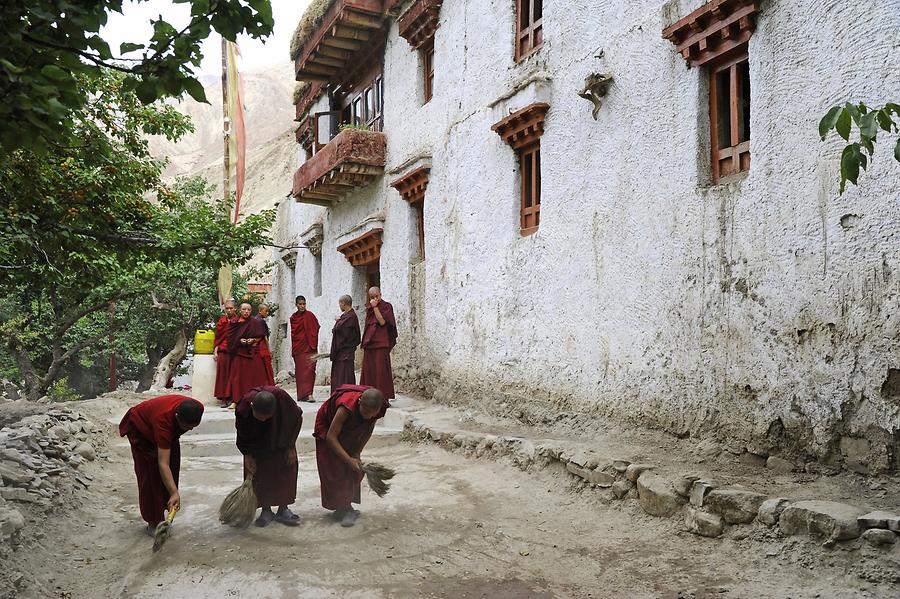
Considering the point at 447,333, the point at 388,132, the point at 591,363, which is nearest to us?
the point at 591,363

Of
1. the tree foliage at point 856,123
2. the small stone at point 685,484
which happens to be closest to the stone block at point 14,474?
the small stone at point 685,484

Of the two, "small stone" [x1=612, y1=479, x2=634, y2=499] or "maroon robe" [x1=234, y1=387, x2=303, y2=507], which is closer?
"maroon robe" [x1=234, y1=387, x2=303, y2=507]

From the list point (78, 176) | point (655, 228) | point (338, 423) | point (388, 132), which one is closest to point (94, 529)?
point (338, 423)

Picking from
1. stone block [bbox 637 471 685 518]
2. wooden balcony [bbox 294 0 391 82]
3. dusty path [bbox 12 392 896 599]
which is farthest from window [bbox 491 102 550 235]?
wooden balcony [bbox 294 0 391 82]

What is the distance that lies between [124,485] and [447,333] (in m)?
4.12

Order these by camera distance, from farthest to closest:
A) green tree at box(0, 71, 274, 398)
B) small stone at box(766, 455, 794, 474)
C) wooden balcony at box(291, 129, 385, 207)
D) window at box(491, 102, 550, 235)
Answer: wooden balcony at box(291, 129, 385, 207) → window at box(491, 102, 550, 235) → green tree at box(0, 71, 274, 398) → small stone at box(766, 455, 794, 474)

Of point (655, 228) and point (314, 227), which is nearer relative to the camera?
point (655, 228)

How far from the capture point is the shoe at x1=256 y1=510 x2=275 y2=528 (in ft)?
13.9

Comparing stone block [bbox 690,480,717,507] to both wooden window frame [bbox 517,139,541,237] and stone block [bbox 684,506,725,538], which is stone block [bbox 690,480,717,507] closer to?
stone block [bbox 684,506,725,538]

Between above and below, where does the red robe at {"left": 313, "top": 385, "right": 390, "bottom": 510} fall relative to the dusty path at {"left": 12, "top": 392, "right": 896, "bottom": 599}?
above

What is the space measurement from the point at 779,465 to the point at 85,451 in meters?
5.49

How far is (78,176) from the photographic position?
18.6 feet

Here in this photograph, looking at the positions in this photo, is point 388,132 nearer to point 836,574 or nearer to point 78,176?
point 78,176

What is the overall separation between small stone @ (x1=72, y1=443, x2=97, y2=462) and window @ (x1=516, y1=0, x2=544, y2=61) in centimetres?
568
